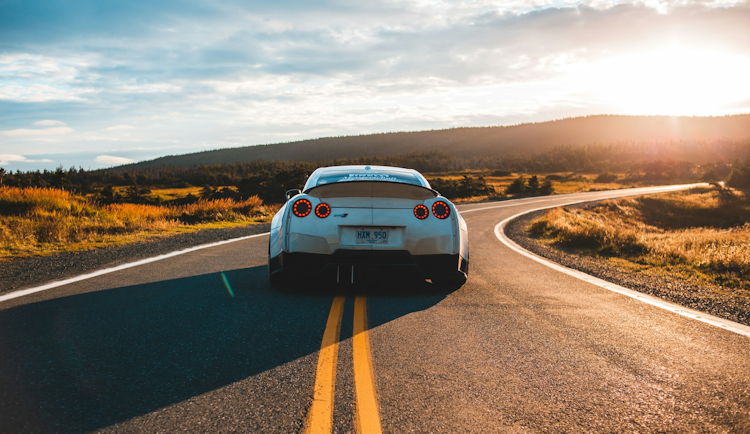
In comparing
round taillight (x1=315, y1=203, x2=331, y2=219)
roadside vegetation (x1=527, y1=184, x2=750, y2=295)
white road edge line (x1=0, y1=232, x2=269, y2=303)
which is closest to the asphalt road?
white road edge line (x1=0, y1=232, x2=269, y2=303)

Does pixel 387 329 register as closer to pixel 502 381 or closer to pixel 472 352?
pixel 472 352

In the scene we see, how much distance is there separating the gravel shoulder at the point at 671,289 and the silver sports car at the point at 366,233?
116 inches

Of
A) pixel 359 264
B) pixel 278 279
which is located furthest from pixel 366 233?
pixel 278 279

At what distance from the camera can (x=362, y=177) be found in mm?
5418

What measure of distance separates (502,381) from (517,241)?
1050 centimetres

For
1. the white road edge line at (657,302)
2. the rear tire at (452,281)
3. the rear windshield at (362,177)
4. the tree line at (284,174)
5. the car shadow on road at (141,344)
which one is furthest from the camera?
the tree line at (284,174)

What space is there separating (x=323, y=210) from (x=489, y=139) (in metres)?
179

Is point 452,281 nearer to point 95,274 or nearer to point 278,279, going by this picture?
point 278,279

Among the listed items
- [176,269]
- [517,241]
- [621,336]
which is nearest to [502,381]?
[621,336]

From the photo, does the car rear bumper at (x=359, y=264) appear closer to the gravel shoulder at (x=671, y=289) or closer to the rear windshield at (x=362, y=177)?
the rear windshield at (x=362, y=177)

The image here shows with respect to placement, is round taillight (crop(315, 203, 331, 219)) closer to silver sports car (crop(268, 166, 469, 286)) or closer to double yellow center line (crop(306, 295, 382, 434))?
silver sports car (crop(268, 166, 469, 286))

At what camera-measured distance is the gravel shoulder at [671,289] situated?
17.6 feet

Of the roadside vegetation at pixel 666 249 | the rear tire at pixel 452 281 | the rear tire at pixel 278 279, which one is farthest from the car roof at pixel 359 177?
the roadside vegetation at pixel 666 249

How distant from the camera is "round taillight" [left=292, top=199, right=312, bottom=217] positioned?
17.2 ft
